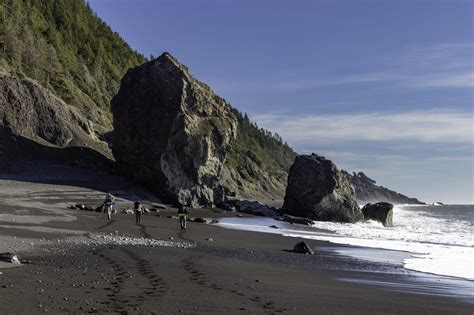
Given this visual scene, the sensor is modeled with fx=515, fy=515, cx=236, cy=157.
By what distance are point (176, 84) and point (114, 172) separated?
41.6ft

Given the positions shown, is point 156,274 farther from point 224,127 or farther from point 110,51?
point 110,51

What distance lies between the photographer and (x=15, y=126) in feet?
182

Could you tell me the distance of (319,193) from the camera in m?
61.3

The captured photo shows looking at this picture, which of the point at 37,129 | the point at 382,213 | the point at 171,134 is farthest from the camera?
the point at 382,213

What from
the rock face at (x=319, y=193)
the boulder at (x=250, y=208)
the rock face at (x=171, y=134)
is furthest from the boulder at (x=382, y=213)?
the rock face at (x=171, y=134)

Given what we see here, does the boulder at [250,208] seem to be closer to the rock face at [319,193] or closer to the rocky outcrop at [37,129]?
the rock face at [319,193]

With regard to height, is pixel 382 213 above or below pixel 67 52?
below

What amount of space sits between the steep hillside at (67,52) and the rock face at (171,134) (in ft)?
54.9

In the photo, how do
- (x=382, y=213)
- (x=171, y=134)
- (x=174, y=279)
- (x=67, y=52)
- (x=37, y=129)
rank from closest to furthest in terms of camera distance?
(x=174, y=279), (x=171, y=134), (x=37, y=129), (x=382, y=213), (x=67, y=52)

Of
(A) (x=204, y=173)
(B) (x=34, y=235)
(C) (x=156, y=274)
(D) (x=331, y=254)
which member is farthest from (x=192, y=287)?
(A) (x=204, y=173)

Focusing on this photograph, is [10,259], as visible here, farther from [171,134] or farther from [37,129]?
[37,129]

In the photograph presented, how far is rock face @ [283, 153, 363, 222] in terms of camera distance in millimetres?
60281

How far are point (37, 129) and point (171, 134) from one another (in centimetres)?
1573

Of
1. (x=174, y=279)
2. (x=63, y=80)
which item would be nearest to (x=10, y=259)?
(x=174, y=279)
